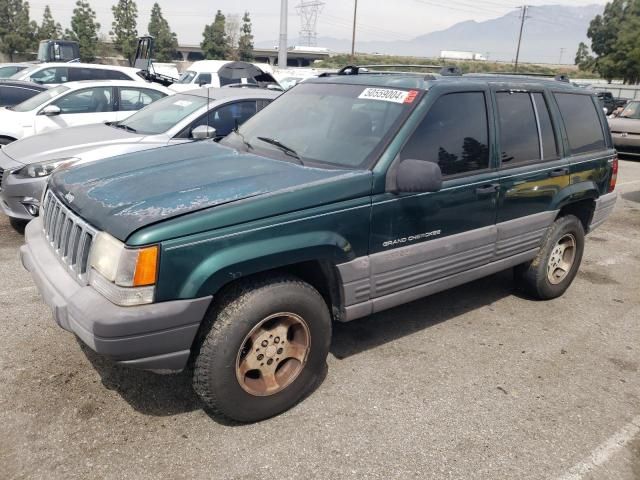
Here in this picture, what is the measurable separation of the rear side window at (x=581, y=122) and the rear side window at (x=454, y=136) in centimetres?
118

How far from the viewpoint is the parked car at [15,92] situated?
9.71 meters

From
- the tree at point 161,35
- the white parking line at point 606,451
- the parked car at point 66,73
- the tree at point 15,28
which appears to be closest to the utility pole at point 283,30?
the parked car at point 66,73

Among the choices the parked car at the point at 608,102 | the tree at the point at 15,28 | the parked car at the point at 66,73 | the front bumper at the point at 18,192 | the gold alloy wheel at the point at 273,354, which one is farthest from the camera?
the tree at the point at 15,28

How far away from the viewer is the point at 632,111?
15.0m

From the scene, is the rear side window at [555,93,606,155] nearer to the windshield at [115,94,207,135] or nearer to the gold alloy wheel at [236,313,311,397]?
the gold alloy wheel at [236,313,311,397]

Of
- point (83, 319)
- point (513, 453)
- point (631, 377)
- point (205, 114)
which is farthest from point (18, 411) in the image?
point (205, 114)

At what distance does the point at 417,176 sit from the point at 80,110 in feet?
22.3

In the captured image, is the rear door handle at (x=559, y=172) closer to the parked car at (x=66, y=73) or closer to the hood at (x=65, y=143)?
the hood at (x=65, y=143)

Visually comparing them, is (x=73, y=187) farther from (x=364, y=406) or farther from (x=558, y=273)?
(x=558, y=273)

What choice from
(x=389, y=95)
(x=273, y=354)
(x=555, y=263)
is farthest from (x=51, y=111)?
(x=555, y=263)

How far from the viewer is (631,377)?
3709mm

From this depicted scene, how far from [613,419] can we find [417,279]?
1400mm

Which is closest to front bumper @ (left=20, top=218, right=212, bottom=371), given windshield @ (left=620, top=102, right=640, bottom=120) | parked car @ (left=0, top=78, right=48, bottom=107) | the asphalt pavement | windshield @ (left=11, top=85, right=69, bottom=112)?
the asphalt pavement

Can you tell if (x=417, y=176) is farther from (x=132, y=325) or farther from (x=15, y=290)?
(x=15, y=290)
